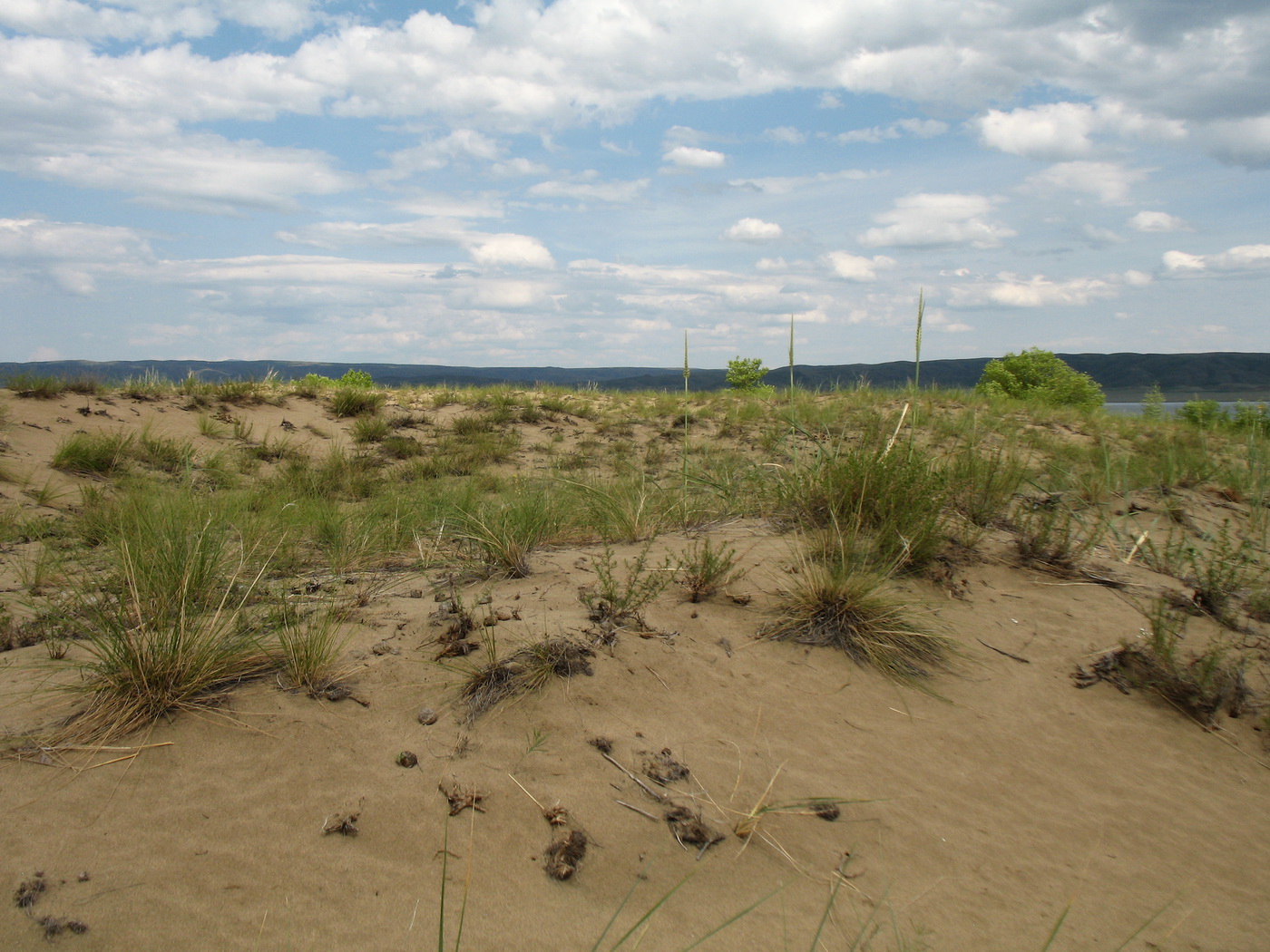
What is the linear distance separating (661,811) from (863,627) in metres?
1.36

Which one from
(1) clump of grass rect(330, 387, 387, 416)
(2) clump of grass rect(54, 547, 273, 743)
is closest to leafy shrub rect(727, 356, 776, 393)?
(1) clump of grass rect(330, 387, 387, 416)

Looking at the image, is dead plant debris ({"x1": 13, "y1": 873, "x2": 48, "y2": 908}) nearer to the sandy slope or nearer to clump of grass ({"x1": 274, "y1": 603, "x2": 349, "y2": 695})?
the sandy slope

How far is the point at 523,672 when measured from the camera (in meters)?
2.62

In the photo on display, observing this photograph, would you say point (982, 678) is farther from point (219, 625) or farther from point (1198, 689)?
point (219, 625)

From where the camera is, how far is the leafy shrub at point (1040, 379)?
63.0ft

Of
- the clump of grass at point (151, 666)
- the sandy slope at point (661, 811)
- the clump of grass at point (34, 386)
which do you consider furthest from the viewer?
the clump of grass at point (34, 386)

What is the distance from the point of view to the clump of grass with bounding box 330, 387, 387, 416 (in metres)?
9.80

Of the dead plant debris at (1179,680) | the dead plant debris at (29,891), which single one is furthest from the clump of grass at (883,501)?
the dead plant debris at (29,891)

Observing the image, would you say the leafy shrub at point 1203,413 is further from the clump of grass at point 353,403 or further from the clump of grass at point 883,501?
the clump of grass at point 353,403

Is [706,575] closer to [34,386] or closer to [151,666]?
[151,666]

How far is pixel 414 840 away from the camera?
1953 millimetres

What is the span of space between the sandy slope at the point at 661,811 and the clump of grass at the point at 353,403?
7394 millimetres

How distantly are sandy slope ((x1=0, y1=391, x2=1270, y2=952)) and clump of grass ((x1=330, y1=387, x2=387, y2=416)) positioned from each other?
7.39 m

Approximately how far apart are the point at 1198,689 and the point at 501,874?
2.77 meters
